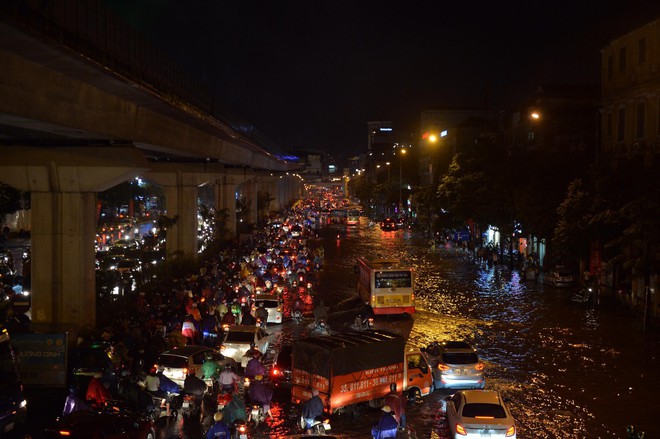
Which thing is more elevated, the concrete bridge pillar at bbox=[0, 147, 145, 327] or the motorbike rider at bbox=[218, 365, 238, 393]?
the concrete bridge pillar at bbox=[0, 147, 145, 327]

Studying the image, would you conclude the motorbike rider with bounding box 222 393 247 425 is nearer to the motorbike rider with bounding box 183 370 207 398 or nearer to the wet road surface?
the wet road surface

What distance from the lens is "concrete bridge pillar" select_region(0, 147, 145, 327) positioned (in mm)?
22156

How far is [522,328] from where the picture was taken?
2777 cm

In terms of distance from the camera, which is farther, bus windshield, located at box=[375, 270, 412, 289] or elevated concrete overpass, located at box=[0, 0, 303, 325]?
bus windshield, located at box=[375, 270, 412, 289]

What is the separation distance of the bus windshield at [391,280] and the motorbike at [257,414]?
14.7m

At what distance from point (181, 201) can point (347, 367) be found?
100 ft

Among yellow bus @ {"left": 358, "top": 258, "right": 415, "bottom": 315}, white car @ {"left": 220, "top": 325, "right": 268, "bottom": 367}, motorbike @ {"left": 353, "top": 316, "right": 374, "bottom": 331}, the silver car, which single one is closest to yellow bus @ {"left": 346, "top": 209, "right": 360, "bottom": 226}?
yellow bus @ {"left": 358, "top": 258, "right": 415, "bottom": 315}

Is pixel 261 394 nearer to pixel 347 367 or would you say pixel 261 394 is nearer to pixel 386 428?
pixel 347 367

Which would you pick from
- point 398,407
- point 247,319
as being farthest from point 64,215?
point 398,407

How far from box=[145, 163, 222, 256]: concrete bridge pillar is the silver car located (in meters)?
28.2

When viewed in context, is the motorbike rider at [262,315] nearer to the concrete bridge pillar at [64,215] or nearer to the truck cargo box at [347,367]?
the concrete bridge pillar at [64,215]

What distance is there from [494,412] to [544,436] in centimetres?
181

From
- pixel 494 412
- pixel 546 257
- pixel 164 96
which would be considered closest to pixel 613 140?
pixel 546 257

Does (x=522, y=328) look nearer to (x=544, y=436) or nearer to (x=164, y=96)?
(x=544, y=436)
